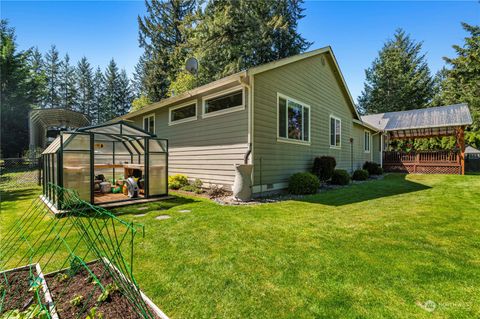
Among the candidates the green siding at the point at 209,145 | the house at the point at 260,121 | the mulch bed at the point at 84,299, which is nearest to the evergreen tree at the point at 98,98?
the house at the point at 260,121

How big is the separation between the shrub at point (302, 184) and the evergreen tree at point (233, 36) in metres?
12.6

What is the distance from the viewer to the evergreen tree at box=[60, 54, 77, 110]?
36.4 meters

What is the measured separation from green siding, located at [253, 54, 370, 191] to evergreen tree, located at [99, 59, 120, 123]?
3740cm

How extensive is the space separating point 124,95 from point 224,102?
123ft

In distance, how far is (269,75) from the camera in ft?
24.1

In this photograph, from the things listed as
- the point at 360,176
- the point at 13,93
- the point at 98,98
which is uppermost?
the point at 98,98

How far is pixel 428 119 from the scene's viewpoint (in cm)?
1526

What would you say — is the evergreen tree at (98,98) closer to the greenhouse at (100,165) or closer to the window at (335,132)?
the greenhouse at (100,165)

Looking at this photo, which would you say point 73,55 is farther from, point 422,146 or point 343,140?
point 422,146

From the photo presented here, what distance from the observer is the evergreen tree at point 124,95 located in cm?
3841

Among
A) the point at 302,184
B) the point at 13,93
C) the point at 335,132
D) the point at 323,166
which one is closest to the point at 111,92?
the point at 13,93

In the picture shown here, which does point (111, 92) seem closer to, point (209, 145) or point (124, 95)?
point (124, 95)

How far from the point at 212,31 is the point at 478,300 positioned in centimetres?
2004

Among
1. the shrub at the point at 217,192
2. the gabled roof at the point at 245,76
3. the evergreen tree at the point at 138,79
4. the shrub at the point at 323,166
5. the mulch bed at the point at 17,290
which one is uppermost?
the evergreen tree at the point at 138,79
